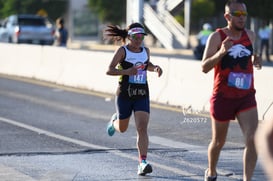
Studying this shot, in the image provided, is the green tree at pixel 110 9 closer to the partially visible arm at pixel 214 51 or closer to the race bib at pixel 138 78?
the race bib at pixel 138 78

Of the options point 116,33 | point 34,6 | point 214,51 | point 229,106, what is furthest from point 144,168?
point 34,6

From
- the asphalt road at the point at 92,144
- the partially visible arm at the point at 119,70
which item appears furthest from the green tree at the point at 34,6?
the partially visible arm at the point at 119,70

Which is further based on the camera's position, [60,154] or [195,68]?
[195,68]

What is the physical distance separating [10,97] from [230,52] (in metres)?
11.9

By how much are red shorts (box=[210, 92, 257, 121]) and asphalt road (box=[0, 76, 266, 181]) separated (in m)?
1.30

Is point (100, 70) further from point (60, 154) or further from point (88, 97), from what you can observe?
point (60, 154)

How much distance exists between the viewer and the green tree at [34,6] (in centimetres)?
6481

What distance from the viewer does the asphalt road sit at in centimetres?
938

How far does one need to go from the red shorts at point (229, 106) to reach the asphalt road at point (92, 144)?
1297mm

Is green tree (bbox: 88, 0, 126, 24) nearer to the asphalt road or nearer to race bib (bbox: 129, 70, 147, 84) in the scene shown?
the asphalt road

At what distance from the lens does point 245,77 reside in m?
7.99

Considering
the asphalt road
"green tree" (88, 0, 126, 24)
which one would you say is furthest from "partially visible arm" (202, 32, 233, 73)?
"green tree" (88, 0, 126, 24)

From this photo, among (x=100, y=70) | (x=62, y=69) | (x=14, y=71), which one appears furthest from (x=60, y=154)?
(x=14, y=71)

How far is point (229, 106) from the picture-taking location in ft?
26.1
